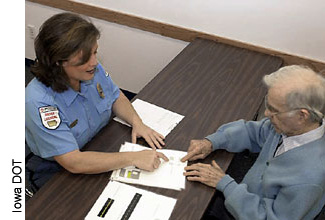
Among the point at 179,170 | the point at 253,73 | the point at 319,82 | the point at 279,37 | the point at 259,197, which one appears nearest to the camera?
the point at 319,82

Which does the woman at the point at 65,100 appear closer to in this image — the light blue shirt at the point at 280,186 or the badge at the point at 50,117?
the badge at the point at 50,117

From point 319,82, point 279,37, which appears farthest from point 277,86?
point 279,37

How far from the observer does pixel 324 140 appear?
4.32 ft

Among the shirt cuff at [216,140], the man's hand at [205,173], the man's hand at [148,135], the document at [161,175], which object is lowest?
the document at [161,175]

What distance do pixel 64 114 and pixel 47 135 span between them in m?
0.13

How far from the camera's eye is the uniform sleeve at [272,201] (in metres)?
1.24

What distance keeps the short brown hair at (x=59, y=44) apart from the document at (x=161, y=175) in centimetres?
45

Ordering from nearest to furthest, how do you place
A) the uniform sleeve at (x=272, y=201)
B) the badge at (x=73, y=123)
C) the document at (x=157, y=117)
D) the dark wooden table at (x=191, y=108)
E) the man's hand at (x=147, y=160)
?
the uniform sleeve at (x=272, y=201) → the dark wooden table at (x=191, y=108) → the man's hand at (x=147, y=160) → the badge at (x=73, y=123) → the document at (x=157, y=117)

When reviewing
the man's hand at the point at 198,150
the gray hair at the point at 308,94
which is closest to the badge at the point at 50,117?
the man's hand at the point at 198,150

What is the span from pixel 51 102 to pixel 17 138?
49cm

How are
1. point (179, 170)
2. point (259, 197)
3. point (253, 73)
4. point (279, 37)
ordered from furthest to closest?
point (279, 37) → point (253, 73) → point (179, 170) → point (259, 197)

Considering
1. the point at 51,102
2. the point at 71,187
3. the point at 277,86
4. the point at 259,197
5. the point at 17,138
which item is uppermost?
the point at 277,86

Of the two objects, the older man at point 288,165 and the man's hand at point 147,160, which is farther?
the man's hand at point 147,160

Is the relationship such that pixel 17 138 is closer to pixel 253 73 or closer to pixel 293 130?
pixel 293 130
